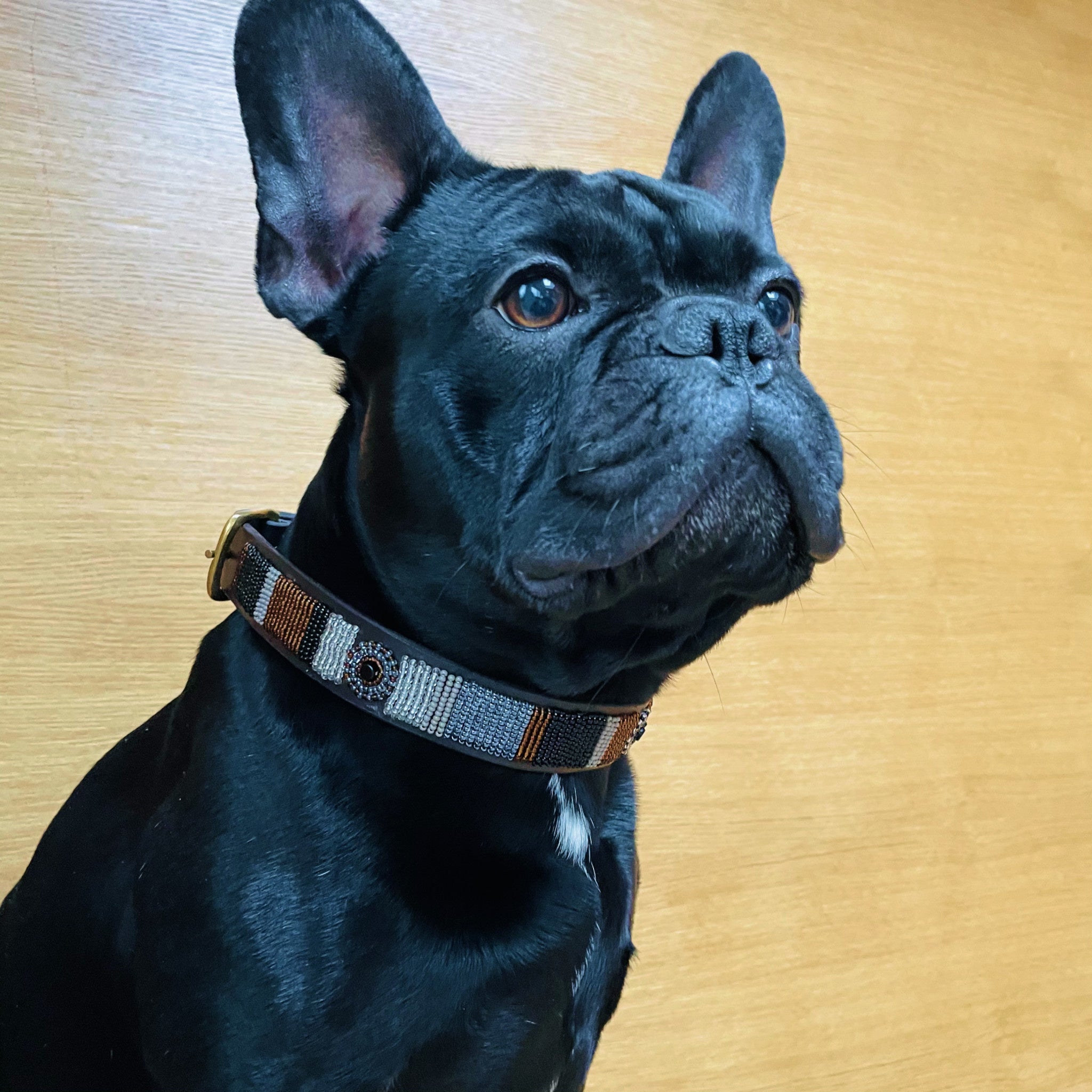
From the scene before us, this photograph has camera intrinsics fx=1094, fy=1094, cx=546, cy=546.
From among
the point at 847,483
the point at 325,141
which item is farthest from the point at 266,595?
the point at 847,483

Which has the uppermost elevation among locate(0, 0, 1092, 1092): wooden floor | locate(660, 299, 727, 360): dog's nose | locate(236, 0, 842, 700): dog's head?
locate(660, 299, 727, 360): dog's nose

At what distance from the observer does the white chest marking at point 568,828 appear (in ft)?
2.46

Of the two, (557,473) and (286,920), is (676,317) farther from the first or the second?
(286,920)

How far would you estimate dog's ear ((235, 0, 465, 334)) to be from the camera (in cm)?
71

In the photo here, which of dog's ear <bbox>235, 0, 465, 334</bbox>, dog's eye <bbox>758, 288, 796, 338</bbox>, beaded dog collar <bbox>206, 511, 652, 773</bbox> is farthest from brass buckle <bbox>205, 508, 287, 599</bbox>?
dog's eye <bbox>758, 288, 796, 338</bbox>

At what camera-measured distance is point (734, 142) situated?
90 centimetres

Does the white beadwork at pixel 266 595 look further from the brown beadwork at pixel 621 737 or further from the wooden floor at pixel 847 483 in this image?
the wooden floor at pixel 847 483

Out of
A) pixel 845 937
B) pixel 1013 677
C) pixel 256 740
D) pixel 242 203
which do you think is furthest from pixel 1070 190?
pixel 256 740

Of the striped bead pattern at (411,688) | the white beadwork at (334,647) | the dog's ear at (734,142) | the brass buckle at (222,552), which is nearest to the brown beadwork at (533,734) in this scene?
the striped bead pattern at (411,688)

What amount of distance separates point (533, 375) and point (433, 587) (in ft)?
0.49

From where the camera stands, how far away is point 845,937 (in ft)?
4.52

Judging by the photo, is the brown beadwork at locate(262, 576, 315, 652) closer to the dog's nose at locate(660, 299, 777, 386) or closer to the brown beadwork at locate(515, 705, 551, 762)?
the brown beadwork at locate(515, 705, 551, 762)

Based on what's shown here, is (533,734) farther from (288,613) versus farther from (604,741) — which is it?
(288,613)

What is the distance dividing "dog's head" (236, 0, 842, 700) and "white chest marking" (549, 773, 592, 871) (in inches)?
2.9
